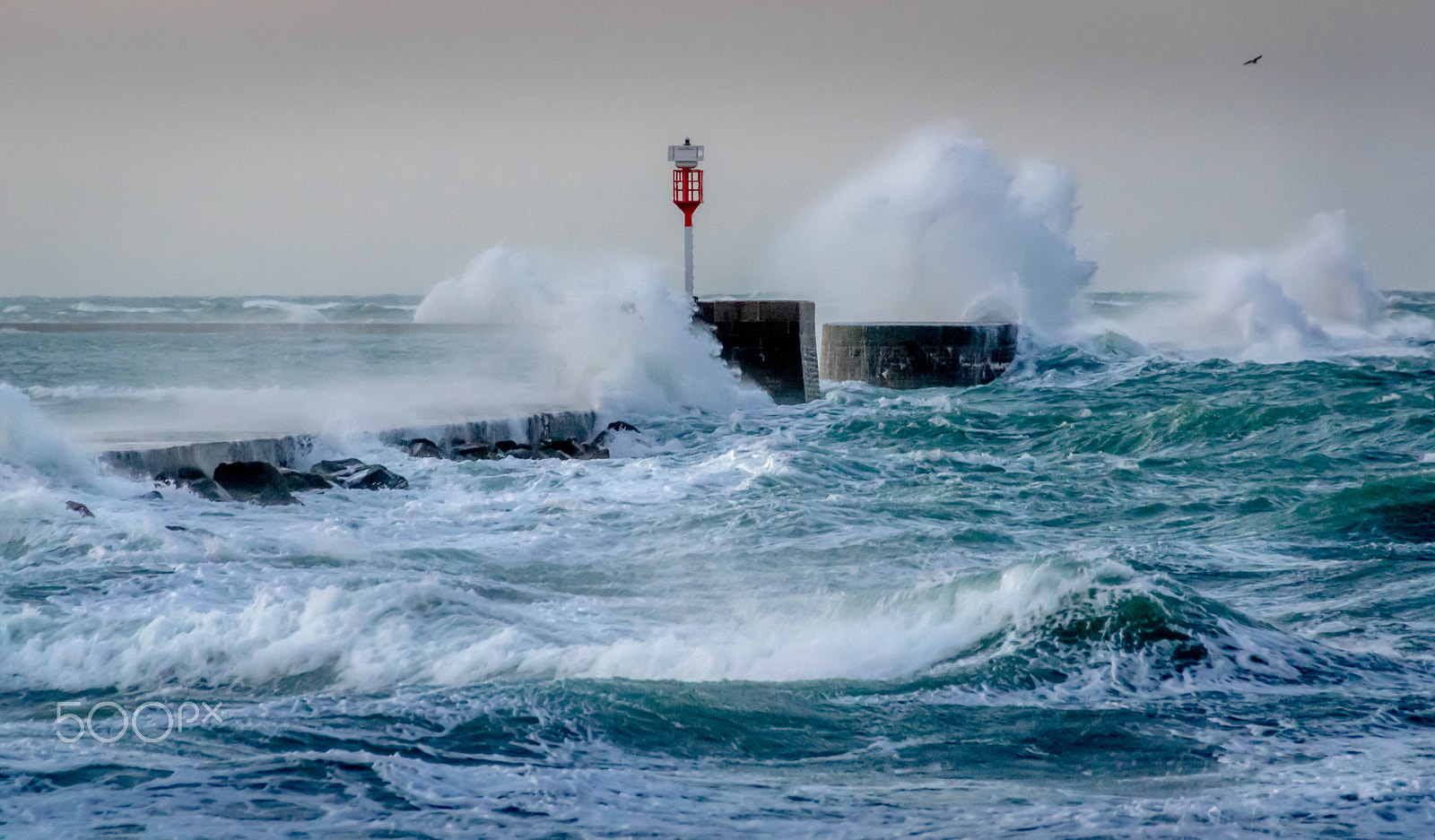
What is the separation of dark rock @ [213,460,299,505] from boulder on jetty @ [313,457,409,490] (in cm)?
40

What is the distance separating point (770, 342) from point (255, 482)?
8076 millimetres

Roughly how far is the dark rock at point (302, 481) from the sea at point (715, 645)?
20 centimetres

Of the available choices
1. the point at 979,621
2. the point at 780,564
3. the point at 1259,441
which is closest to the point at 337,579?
the point at 780,564

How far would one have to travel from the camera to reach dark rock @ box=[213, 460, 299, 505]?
709 centimetres

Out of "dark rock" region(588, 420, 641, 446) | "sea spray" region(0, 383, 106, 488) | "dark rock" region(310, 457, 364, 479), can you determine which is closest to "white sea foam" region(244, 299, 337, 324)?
"dark rock" region(588, 420, 641, 446)

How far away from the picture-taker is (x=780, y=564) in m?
5.78

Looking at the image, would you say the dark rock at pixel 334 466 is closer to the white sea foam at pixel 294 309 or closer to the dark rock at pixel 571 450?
the dark rock at pixel 571 450

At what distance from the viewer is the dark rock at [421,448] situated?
9008mm

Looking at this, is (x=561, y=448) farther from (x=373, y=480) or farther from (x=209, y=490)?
(x=209, y=490)

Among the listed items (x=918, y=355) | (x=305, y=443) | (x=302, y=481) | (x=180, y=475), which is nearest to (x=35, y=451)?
(x=180, y=475)

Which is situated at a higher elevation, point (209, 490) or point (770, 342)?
point (770, 342)

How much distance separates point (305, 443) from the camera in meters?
8.27

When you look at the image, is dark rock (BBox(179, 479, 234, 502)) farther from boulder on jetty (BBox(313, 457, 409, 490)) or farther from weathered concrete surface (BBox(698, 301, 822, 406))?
weathered concrete surface (BBox(698, 301, 822, 406))

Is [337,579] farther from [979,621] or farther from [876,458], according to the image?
[876,458]
